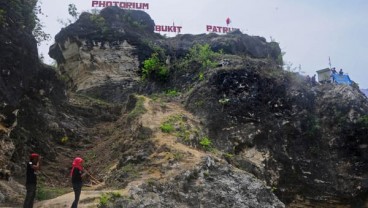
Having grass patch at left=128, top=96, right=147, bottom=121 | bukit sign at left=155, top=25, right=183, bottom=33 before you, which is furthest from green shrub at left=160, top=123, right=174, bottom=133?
bukit sign at left=155, top=25, right=183, bottom=33

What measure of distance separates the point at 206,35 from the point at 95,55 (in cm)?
870

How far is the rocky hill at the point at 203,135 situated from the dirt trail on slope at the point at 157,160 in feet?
0.16

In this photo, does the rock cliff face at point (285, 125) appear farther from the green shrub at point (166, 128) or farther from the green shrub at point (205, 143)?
the green shrub at point (166, 128)

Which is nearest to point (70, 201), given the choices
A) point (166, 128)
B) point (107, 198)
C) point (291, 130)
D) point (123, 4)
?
point (107, 198)

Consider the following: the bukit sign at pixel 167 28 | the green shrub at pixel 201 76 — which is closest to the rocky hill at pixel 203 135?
the green shrub at pixel 201 76

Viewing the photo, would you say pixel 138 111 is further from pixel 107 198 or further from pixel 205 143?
pixel 107 198

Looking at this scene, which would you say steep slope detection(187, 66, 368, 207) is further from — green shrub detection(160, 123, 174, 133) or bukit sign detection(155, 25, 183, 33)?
bukit sign detection(155, 25, 183, 33)

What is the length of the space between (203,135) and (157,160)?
3.74 metres

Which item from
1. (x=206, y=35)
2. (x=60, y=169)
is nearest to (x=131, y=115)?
(x=60, y=169)

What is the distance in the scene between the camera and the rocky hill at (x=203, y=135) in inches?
Answer: 553

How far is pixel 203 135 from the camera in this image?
17.8 metres

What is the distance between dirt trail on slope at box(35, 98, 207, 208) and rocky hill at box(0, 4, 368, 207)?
0.05 metres

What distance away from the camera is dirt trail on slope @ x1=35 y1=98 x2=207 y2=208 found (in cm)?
1184

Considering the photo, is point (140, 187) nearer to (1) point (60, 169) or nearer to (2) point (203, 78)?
(1) point (60, 169)
